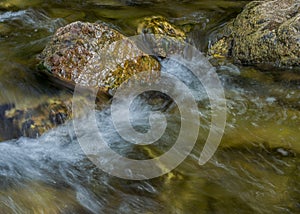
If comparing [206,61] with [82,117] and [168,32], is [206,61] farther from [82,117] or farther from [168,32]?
[82,117]

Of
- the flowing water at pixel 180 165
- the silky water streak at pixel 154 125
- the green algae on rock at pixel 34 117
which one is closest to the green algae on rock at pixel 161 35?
the silky water streak at pixel 154 125

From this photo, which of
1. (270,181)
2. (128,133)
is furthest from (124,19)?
(270,181)

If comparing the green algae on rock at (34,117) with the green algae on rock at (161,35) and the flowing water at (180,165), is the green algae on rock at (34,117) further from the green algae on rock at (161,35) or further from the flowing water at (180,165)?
the green algae on rock at (161,35)

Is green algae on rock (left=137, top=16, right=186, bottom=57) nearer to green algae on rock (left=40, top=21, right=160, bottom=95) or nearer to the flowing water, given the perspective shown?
the flowing water

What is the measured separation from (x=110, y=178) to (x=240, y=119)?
214 centimetres

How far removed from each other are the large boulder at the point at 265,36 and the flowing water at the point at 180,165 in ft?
0.77

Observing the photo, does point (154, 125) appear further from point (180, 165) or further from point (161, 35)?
point (161, 35)

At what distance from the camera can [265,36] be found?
6.32 metres

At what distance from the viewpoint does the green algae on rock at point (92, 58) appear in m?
5.52

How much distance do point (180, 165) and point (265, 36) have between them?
327 centimetres

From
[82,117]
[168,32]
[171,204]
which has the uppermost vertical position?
[168,32]

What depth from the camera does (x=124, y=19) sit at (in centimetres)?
774

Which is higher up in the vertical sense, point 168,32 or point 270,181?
point 168,32

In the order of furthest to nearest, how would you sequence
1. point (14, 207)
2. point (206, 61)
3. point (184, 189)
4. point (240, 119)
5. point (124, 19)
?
point (124, 19)
point (206, 61)
point (240, 119)
point (184, 189)
point (14, 207)
